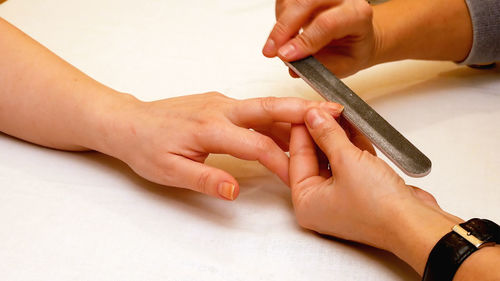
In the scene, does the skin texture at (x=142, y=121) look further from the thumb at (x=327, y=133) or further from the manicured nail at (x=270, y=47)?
the manicured nail at (x=270, y=47)

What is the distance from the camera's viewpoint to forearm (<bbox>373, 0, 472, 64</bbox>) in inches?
33.8

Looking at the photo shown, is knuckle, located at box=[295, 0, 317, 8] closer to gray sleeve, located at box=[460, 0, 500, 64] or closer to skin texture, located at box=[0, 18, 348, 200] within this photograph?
skin texture, located at box=[0, 18, 348, 200]

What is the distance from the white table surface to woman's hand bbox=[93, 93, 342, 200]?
5 cm

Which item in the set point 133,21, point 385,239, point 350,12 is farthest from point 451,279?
point 133,21

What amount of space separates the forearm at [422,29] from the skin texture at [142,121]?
1.00ft

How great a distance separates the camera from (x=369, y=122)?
615 mm

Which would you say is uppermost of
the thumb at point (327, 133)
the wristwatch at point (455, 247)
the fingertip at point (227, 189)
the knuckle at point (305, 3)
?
the knuckle at point (305, 3)

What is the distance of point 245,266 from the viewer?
571 millimetres

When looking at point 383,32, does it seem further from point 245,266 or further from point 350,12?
point 245,266

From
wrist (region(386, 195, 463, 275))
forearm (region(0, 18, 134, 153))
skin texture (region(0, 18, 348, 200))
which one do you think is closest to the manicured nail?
skin texture (region(0, 18, 348, 200))

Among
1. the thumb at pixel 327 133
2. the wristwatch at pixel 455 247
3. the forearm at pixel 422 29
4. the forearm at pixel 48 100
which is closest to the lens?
the wristwatch at pixel 455 247

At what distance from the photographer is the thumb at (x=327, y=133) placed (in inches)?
23.0

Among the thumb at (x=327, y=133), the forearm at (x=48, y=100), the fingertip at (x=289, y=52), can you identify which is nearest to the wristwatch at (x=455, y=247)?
the thumb at (x=327, y=133)

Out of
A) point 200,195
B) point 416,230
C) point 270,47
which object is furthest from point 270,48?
point 416,230
